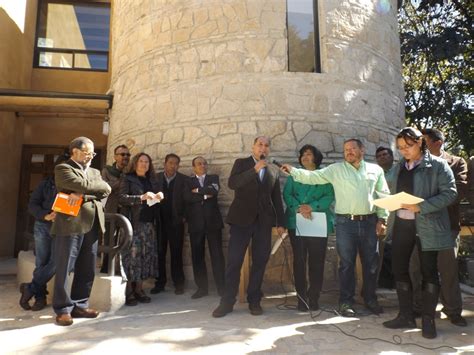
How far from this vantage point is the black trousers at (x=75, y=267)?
3.58 m

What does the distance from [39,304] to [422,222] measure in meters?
3.91

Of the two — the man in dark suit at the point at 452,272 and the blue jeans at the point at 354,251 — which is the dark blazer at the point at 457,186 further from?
the blue jeans at the point at 354,251

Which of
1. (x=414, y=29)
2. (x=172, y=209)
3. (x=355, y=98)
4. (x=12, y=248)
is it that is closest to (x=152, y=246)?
(x=172, y=209)

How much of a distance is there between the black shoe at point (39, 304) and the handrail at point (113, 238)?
79 centimetres

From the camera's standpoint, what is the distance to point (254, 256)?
13.3 feet

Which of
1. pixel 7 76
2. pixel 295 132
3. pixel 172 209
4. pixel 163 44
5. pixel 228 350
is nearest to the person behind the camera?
pixel 228 350

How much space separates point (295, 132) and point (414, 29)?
28.9 feet

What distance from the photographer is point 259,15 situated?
5508mm

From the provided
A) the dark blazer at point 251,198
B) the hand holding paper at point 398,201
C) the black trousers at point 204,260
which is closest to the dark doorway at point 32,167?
the black trousers at point 204,260

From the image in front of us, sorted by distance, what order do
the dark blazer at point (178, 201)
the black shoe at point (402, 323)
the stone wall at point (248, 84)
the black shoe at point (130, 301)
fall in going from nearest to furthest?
1. the black shoe at point (402, 323)
2. the black shoe at point (130, 301)
3. the dark blazer at point (178, 201)
4. the stone wall at point (248, 84)

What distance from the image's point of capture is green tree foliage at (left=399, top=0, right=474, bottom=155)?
9.43 m

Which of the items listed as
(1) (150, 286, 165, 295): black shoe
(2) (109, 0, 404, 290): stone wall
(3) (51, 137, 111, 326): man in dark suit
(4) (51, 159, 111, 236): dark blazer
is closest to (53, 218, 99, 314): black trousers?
(3) (51, 137, 111, 326): man in dark suit

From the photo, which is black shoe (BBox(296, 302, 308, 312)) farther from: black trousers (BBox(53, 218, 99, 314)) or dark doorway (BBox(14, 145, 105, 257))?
dark doorway (BBox(14, 145, 105, 257))

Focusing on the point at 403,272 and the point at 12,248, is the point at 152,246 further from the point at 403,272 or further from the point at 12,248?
the point at 12,248
